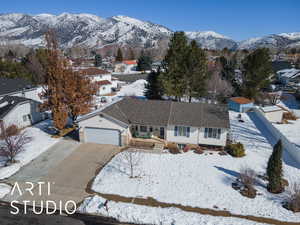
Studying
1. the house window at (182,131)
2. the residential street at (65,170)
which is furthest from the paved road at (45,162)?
the house window at (182,131)

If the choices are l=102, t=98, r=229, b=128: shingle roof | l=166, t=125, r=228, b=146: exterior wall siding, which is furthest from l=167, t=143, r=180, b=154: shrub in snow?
l=102, t=98, r=229, b=128: shingle roof

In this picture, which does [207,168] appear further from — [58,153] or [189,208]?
[58,153]

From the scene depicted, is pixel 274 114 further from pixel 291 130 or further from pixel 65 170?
pixel 65 170

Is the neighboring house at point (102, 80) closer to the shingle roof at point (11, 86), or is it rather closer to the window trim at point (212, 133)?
the shingle roof at point (11, 86)

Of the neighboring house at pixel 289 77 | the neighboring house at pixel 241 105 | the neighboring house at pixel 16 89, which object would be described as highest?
the neighboring house at pixel 289 77

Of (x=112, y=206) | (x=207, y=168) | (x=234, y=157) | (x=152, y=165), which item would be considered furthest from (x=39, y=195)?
(x=234, y=157)

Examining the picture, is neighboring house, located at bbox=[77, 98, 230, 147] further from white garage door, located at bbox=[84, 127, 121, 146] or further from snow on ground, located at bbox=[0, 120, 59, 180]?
snow on ground, located at bbox=[0, 120, 59, 180]
